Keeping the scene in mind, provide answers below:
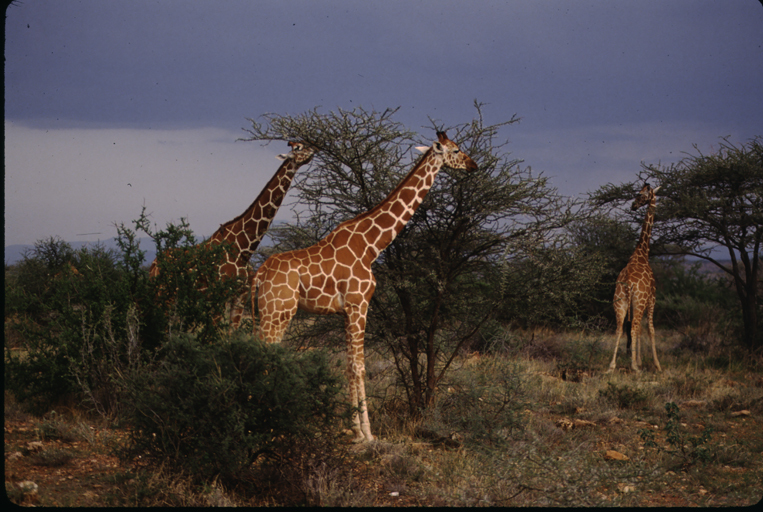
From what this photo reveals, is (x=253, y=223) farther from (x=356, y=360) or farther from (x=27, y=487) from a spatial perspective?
(x=27, y=487)

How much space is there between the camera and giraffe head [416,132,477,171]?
7617mm

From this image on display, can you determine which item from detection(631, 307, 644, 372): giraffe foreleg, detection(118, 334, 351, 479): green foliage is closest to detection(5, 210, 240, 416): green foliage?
detection(118, 334, 351, 479): green foliage

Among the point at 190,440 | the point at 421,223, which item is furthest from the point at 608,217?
the point at 190,440

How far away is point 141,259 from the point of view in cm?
790

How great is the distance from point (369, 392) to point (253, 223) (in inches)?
135

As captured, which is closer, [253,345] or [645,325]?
[253,345]

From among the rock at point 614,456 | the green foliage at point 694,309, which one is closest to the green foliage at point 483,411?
the rock at point 614,456

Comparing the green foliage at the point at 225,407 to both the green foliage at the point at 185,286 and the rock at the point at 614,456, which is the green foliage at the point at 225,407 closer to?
the green foliage at the point at 185,286

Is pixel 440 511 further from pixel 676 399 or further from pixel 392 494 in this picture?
pixel 676 399

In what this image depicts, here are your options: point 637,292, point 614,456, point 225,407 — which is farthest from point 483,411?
point 637,292

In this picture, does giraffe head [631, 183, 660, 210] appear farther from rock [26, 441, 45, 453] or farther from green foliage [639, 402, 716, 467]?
rock [26, 441, 45, 453]

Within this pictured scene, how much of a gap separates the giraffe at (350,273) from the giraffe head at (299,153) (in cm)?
136

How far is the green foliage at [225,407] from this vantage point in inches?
211

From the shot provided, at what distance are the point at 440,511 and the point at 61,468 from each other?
3.61 meters
